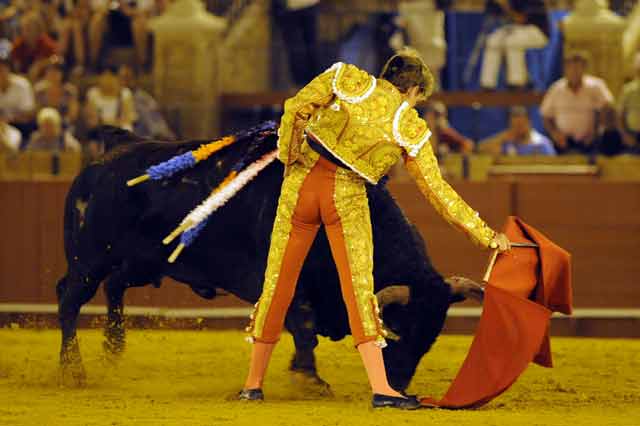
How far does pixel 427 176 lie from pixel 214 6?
741 centimetres

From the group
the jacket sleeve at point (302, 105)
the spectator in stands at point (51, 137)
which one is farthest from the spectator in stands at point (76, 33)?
the jacket sleeve at point (302, 105)

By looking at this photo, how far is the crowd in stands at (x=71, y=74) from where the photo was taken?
438 inches

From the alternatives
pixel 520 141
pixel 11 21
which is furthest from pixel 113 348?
pixel 11 21

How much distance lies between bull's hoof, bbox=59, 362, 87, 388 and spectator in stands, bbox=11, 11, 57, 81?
5.49m

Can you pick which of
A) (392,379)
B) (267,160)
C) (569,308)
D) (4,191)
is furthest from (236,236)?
(4,191)

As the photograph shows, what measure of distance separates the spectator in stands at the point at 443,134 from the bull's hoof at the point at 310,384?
4.40m

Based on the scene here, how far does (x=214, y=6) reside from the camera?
43.1 ft

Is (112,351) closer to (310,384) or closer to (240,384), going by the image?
(240,384)

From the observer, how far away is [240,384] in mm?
7207

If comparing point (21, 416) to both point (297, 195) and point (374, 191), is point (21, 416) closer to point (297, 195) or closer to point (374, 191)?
point (297, 195)

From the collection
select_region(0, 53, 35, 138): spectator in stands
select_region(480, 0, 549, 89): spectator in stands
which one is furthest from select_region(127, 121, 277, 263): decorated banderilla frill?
select_region(480, 0, 549, 89): spectator in stands

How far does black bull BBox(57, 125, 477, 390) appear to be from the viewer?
21.2 ft

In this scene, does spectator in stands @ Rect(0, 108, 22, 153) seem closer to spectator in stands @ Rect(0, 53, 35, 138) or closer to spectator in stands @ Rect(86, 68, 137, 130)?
spectator in stands @ Rect(0, 53, 35, 138)

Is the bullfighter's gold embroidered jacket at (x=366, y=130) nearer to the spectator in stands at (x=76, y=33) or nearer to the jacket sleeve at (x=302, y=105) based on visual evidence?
the jacket sleeve at (x=302, y=105)
